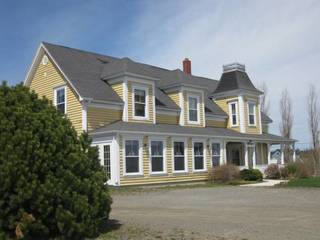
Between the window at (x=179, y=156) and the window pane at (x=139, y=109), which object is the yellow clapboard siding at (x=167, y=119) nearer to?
the window pane at (x=139, y=109)

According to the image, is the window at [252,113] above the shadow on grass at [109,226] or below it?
above

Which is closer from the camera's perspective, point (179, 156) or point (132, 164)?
point (132, 164)

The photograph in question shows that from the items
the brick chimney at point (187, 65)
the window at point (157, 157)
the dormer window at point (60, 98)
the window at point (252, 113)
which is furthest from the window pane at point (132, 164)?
the brick chimney at point (187, 65)

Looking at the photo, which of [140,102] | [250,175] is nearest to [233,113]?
[250,175]

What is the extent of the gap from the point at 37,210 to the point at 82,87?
17.9 m

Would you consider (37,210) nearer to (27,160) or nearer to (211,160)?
(27,160)

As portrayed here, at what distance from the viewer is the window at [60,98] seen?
27.0 meters

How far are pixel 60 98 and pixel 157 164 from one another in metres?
7.10

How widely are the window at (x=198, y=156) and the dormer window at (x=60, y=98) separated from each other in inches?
341

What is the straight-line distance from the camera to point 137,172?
25.4 m

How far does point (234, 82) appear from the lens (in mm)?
36375

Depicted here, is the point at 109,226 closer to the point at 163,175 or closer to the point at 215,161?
the point at 163,175

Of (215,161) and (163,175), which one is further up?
(215,161)

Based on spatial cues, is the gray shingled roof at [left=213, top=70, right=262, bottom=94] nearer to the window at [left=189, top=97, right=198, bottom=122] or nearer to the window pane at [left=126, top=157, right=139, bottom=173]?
the window at [left=189, top=97, right=198, bottom=122]
